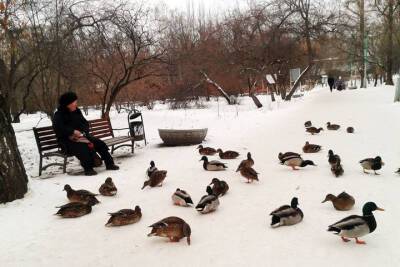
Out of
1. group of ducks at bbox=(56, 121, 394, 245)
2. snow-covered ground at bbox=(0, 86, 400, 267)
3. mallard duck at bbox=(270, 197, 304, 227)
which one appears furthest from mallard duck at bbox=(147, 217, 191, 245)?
mallard duck at bbox=(270, 197, 304, 227)

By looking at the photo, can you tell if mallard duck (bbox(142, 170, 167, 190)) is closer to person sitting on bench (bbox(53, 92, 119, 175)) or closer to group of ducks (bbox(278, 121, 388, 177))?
person sitting on bench (bbox(53, 92, 119, 175))

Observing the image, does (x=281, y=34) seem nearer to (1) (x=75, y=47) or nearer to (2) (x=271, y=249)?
(1) (x=75, y=47)

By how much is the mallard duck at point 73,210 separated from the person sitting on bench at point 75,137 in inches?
99.8

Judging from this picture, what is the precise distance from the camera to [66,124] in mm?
8781

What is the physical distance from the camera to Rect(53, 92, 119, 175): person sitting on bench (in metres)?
8.59

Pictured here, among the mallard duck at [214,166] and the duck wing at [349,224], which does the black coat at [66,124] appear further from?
the duck wing at [349,224]

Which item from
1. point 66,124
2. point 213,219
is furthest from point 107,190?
point 66,124

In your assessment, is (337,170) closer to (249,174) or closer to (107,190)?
(249,174)

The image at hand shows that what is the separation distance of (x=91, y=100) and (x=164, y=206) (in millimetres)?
20752

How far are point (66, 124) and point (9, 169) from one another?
7.63 ft

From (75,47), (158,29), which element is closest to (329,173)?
(75,47)

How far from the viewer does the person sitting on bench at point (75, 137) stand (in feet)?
28.2

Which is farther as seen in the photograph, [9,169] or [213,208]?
[9,169]

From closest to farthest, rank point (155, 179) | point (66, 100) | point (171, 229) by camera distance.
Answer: point (171, 229) < point (155, 179) < point (66, 100)
